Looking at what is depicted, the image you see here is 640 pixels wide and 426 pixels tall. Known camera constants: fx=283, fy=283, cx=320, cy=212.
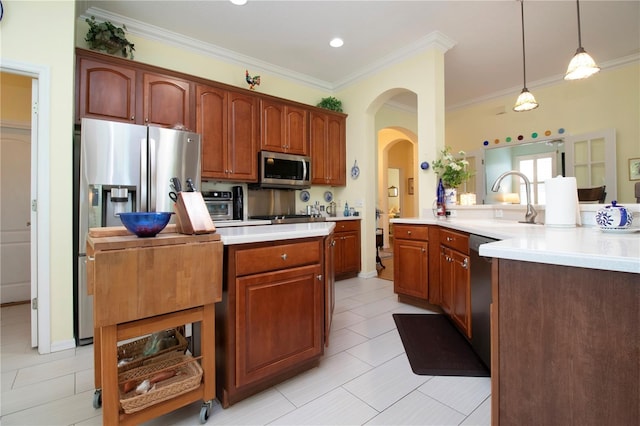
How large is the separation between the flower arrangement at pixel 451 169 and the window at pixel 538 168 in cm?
243

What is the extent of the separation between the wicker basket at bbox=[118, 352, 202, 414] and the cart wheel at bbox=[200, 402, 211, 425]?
13 centimetres

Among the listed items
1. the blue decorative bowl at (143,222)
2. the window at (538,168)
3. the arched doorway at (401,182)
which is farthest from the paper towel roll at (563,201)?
the arched doorway at (401,182)


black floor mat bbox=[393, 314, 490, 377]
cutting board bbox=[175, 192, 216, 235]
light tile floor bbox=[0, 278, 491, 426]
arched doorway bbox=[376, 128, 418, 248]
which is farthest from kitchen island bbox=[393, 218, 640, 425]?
arched doorway bbox=[376, 128, 418, 248]

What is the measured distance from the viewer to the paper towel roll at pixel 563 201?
1624 millimetres

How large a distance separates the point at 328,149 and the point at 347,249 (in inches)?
61.4

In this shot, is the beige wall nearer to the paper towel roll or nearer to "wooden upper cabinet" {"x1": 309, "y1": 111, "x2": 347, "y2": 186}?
"wooden upper cabinet" {"x1": 309, "y1": 111, "x2": 347, "y2": 186}

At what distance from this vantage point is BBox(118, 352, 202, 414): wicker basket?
1.22 metres

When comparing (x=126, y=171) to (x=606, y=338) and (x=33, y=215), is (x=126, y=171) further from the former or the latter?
(x=606, y=338)

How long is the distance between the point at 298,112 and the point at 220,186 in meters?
1.50

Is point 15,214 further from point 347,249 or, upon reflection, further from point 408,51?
point 408,51

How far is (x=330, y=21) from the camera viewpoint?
309 cm

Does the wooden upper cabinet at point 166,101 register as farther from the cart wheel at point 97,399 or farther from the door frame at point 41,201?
the cart wheel at point 97,399

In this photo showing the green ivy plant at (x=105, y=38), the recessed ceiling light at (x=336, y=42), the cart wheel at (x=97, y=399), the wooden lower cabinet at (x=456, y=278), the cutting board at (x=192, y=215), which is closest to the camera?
the cutting board at (x=192, y=215)

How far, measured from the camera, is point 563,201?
5.36ft
